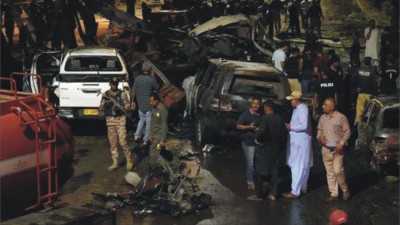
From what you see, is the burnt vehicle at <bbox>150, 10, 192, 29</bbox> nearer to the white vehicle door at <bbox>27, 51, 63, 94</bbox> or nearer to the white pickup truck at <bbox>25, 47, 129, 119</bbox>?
the white vehicle door at <bbox>27, 51, 63, 94</bbox>

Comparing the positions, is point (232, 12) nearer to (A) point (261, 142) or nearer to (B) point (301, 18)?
(B) point (301, 18)

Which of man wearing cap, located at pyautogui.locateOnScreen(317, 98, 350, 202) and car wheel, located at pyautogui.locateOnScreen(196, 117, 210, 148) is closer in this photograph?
man wearing cap, located at pyautogui.locateOnScreen(317, 98, 350, 202)

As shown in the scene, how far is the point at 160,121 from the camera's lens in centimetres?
1230

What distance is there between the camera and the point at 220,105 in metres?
13.8

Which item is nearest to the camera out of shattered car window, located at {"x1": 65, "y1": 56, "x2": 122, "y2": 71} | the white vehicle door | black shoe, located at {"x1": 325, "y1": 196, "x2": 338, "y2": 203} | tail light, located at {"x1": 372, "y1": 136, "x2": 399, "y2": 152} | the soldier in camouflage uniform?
black shoe, located at {"x1": 325, "y1": 196, "x2": 338, "y2": 203}

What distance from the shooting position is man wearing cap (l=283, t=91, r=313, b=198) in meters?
10.8

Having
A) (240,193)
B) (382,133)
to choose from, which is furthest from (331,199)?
(382,133)

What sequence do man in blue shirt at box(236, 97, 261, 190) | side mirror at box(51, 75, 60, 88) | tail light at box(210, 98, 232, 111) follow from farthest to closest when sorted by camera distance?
1. side mirror at box(51, 75, 60, 88)
2. tail light at box(210, 98, 232, 111)
3. man in blue shirt at box(236, 97, 261, 190)

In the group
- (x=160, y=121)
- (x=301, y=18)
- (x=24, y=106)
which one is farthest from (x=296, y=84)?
(x=301, y=18)

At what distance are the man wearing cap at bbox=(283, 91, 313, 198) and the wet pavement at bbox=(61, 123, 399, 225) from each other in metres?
0.35

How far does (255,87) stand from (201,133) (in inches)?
61.6

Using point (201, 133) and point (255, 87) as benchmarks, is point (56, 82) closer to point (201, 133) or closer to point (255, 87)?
point (201, 133)

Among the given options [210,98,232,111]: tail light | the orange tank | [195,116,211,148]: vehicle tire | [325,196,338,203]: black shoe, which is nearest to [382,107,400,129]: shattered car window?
[325,196,338,203]: black shoe

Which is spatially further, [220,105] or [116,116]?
[220,105]
